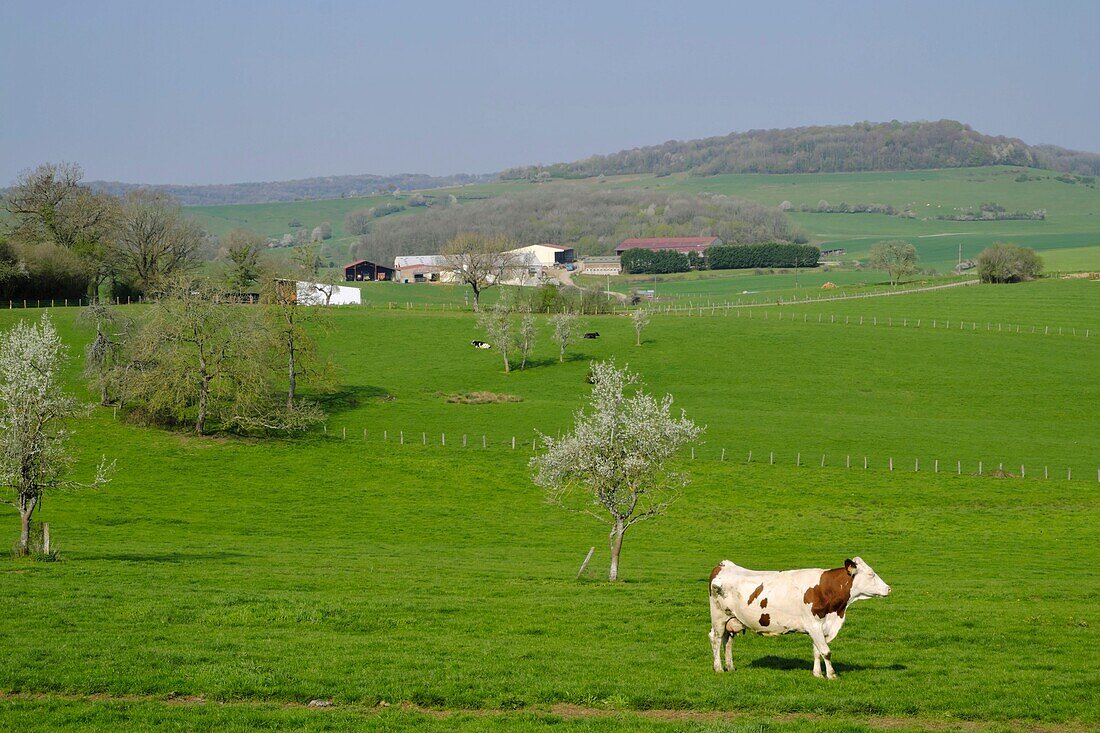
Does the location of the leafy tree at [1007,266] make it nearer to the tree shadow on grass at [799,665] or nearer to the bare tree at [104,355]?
the bare tree at [104,355]

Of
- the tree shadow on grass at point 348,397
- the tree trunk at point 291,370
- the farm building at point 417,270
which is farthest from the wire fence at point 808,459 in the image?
the farm building at point 417,270

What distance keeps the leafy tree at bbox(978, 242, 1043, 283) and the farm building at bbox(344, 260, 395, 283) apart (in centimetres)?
9215

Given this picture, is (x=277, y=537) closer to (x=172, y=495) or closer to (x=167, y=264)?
(x=172, y=495)

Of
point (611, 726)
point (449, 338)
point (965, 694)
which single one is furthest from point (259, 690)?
point (449, 338)

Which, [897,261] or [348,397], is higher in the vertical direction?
[897,261]

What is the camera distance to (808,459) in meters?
59.5

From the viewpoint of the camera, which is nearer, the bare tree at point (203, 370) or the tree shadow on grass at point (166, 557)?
the tree shadow on grass at point (166, 557)

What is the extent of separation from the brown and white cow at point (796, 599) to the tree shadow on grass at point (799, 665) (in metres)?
0.72

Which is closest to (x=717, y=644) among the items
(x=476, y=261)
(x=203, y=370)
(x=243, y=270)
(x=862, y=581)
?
(x=862, y=581)

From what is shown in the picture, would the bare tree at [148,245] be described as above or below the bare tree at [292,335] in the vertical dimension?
above

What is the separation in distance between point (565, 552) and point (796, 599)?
68.9 feet

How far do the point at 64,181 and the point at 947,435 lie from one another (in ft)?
312

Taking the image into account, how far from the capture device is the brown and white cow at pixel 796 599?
729 inches

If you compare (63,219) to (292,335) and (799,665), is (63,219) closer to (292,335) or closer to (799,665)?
(292,335)
